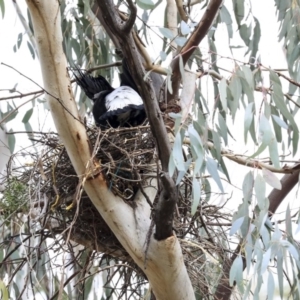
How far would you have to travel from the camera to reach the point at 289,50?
2289 millimetres

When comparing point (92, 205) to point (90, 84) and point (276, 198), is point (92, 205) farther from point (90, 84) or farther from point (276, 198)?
point (276, 198)

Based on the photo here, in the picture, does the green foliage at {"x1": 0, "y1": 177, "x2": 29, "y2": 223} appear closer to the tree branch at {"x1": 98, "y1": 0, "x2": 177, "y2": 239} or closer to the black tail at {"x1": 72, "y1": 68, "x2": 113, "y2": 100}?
the black tail at {"x1": 72, "y1": 68, "x2": 113, "y2": 100}

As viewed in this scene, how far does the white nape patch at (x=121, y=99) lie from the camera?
2.20m

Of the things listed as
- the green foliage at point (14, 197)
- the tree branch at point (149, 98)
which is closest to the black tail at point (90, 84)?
the green foliage at point (14, 197)

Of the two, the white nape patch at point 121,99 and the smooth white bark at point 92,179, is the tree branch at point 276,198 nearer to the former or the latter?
the smooth white bark at point 92,179

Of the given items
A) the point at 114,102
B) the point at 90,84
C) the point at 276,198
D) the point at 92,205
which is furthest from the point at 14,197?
the point at 276,198

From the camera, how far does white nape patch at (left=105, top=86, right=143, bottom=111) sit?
2.20 m

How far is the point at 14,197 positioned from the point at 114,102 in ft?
1.57

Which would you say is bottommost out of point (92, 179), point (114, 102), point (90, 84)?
point (92, 179)

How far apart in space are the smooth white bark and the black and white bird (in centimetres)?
44

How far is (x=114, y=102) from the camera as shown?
2.24 m

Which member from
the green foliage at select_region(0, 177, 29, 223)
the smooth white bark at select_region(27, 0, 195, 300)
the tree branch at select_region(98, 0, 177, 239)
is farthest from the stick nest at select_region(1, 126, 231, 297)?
the tree branch at select_region(98, 0, 177, 239)

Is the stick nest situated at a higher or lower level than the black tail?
lower

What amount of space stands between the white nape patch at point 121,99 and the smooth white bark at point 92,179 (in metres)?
0.51
